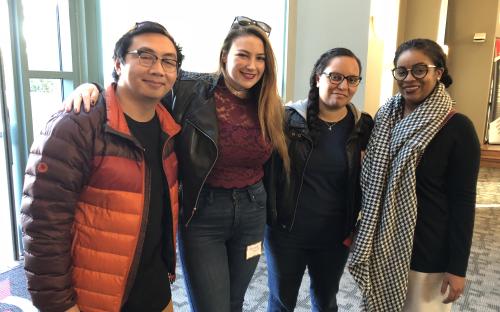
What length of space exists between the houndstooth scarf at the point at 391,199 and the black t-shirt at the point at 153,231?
736 mm

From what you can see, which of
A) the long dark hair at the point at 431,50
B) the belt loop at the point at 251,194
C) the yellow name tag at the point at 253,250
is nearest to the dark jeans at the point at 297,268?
the yellow name tag at the point at 253,250

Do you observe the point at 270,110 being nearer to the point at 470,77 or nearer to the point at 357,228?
the point at 357,228

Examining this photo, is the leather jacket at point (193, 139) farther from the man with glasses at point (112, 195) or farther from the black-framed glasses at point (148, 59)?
the black-framed glasses at point (148, 59)

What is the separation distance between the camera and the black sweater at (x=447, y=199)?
1340 mm

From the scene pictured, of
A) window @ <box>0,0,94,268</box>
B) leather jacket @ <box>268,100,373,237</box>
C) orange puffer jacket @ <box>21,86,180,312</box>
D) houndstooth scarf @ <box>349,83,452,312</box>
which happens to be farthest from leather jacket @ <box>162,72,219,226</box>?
window @ <box>0,0,94,268</box>

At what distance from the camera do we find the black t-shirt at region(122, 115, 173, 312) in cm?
117

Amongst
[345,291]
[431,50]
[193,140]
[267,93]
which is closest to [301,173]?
[267,93]

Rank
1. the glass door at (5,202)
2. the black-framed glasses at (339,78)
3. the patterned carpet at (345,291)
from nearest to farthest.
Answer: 1. the black-framed glasses at (339,78)
2. the patterned carpet at (345,291)
3. the glass door at (5,202)

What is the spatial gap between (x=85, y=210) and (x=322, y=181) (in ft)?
2.99

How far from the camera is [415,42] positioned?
143 cm

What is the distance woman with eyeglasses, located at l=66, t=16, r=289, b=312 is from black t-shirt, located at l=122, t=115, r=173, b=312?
17 cm

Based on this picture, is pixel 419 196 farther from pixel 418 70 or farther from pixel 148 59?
Answer: pixel 148 59

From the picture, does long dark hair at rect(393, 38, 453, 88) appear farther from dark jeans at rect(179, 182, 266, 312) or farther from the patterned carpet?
the patterned carpet

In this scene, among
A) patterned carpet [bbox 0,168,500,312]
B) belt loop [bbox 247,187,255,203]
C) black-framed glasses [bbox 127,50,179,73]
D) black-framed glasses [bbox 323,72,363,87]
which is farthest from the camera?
patterned carpet [bbox 0,168,500,312]
